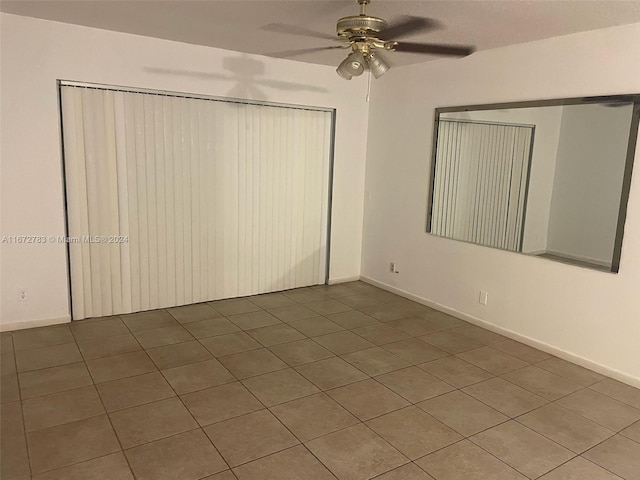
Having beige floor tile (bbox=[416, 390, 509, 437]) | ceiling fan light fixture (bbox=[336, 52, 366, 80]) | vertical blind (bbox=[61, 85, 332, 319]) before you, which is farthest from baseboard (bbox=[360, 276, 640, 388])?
ceiling fan light fixture (bbox=[336, 52, 366, 80])

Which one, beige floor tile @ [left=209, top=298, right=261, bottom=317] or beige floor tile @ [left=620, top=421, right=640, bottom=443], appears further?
beige floor tile @ [left=209, top=298, right=261, bottom=317]

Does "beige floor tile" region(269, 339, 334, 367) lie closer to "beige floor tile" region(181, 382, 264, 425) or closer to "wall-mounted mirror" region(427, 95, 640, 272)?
"beige floor tile" region(181, 382, 264, 425)

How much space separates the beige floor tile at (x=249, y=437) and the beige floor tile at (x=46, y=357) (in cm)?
149

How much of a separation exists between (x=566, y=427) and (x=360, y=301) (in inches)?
101

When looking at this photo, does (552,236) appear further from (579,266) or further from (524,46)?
(524,46)

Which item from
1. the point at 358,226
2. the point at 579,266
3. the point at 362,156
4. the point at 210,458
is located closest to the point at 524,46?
the point at 579,266

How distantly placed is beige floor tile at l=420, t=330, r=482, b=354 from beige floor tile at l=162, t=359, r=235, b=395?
5.81 feet

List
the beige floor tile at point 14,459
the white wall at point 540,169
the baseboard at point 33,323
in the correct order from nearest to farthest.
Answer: the beige floor tile at point 14,459 < the white wall at point 540,169 < the baseboard at point 33,323

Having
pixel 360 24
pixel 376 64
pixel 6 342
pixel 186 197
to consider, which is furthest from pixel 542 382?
pixel 6 342

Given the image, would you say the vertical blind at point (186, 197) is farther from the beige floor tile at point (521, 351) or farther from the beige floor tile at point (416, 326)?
the beige floor tile at point (521, 351)

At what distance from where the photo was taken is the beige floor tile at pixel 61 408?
2.72 meters

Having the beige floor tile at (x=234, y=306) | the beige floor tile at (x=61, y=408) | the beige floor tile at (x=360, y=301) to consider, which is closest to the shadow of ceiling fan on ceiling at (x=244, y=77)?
the beige floor tile at (x=234, y=306)

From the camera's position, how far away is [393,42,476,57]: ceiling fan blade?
4.14 meters

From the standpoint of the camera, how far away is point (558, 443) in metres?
2.69
